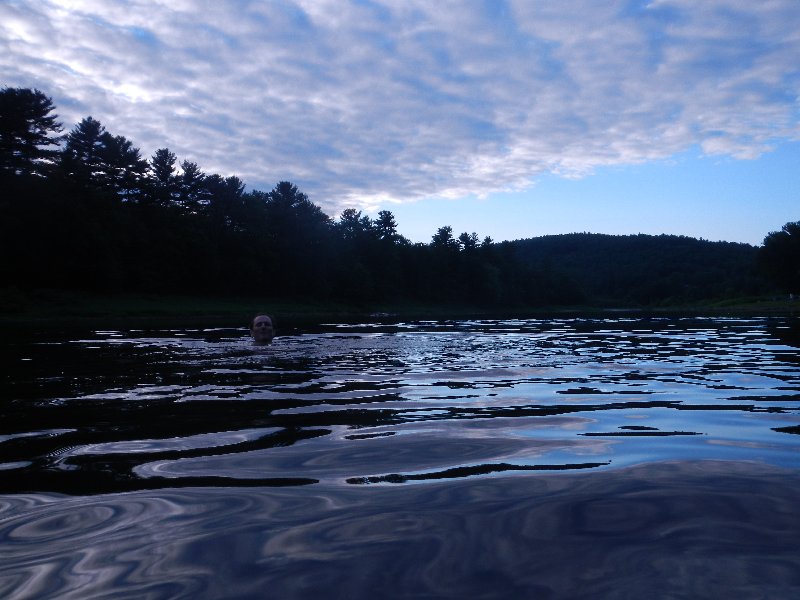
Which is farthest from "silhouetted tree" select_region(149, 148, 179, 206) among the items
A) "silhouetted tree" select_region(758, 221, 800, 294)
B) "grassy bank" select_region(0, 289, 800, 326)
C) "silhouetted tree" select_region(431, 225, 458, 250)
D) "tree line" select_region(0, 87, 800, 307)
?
"silhouetted tree" select_region(758, 221, 800, 294)

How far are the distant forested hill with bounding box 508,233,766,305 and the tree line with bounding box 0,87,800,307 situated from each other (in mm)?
681

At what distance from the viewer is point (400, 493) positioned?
2.91m

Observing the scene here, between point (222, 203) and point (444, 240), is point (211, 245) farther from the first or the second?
point (444, 240)

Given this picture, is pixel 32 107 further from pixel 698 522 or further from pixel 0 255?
pixel 698 522

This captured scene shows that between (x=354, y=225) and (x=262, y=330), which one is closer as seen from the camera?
(x=262, y=330)

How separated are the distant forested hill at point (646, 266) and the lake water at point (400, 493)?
86406 mm

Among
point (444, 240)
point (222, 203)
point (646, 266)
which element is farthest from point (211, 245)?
point (646, 266)

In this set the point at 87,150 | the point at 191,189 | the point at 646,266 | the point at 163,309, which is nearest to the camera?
the point at 163,309

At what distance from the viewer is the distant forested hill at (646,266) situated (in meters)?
104

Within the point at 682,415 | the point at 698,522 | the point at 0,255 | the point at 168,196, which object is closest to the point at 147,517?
the point at 698,522

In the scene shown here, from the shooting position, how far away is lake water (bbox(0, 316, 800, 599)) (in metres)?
2.02

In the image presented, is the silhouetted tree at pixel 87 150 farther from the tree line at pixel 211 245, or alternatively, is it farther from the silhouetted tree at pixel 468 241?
the silhouetted tree at pixel 468 241

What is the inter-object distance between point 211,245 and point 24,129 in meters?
18.5

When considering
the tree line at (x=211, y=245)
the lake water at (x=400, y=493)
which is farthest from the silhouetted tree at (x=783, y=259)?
the lake water at (x=400, y=493)
